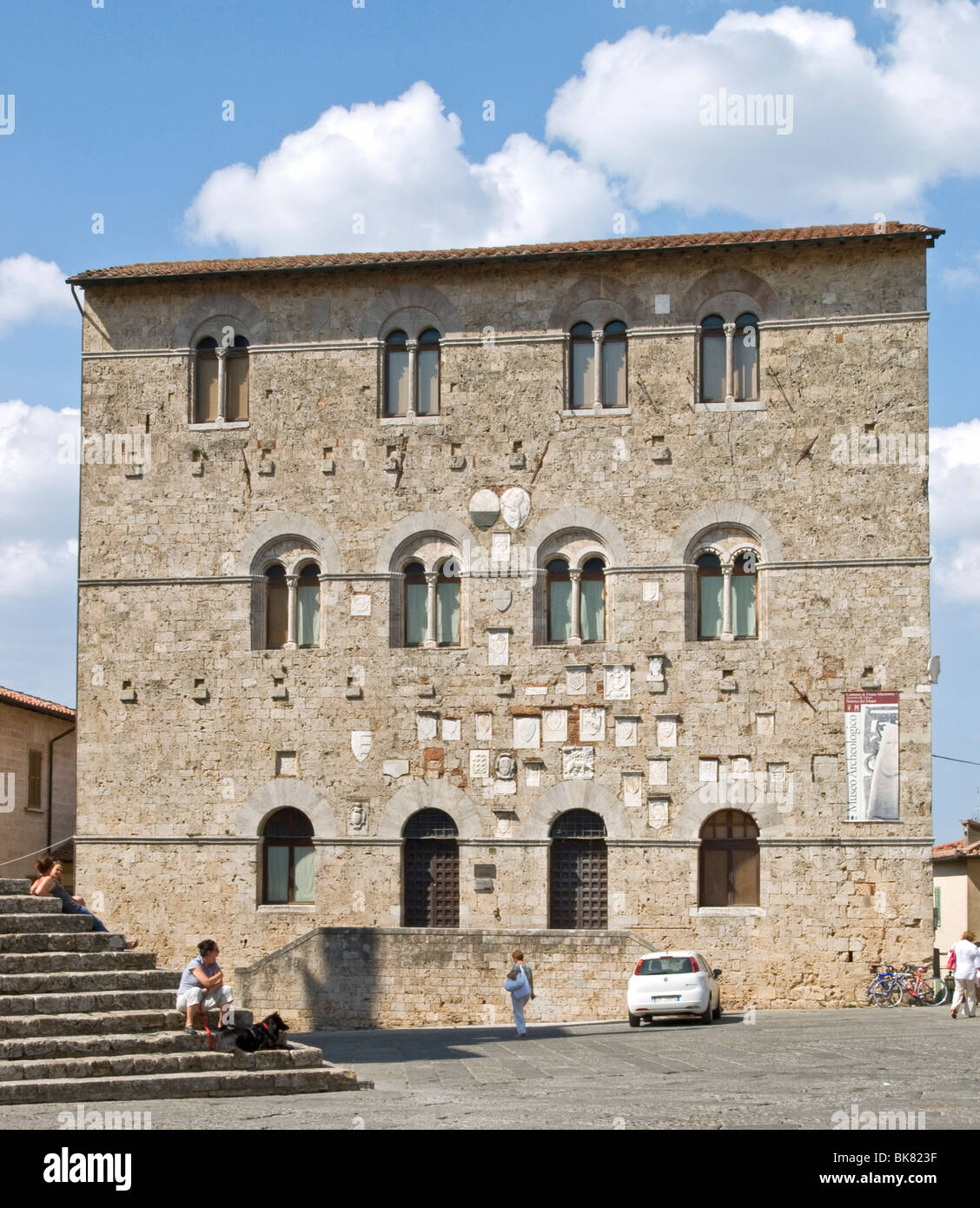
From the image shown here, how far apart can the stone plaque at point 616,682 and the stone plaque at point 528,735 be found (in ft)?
4.08

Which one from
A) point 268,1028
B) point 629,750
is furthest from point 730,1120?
point 629,750

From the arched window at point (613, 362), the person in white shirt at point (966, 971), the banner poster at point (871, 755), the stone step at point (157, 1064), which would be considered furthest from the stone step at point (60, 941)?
the arched window at point (613, 362)

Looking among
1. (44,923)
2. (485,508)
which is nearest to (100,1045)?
(44,923)

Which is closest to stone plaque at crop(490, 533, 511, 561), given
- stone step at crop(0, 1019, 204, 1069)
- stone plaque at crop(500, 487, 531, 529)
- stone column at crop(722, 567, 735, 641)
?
stone plaque at crop(500, 487, 531, 529)

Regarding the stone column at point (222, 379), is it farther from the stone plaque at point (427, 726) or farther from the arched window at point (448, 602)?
the stone plaque at point (427, 726)

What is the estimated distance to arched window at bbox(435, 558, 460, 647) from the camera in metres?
27.8

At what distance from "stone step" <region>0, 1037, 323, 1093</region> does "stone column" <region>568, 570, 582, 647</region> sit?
12.9 m

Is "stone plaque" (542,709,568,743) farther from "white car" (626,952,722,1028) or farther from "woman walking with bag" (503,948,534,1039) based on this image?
"woman walking with bag" (503,948,534,1039)

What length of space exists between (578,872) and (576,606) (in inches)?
173

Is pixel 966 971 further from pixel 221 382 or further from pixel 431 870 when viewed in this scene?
pixel 221 382

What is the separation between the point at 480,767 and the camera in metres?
27.0
